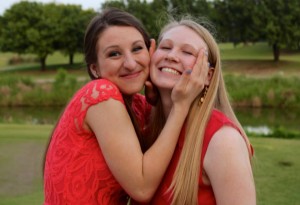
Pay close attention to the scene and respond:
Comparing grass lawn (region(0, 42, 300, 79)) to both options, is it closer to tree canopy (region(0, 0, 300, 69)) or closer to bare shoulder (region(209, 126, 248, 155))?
tree canopy (region(0, 0, 300, 69))

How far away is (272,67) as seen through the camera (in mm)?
38812

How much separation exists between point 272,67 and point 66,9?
21802 mm

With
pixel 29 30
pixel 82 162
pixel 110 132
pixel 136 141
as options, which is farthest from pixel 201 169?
pixel 29 30

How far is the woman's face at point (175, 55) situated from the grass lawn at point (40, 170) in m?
3.81

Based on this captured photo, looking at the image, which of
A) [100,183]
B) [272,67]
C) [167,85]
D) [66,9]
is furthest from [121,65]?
[66,9]

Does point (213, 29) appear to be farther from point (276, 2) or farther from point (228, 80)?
point (276, 2)

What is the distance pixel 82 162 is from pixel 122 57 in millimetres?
596

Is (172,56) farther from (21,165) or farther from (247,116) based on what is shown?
(247,116)

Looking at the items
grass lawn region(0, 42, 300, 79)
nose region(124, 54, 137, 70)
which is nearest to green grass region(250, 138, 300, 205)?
nose region(124, 54, 137, 70)

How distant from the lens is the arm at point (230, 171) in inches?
85.2

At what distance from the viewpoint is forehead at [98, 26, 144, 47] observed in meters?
2.64

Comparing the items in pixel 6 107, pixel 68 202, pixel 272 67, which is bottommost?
pixel 272 67

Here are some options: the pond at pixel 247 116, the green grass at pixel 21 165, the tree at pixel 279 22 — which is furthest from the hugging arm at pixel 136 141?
the tree at pixel 279 22

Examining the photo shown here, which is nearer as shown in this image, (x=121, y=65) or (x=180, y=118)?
(x=180, y=118)
